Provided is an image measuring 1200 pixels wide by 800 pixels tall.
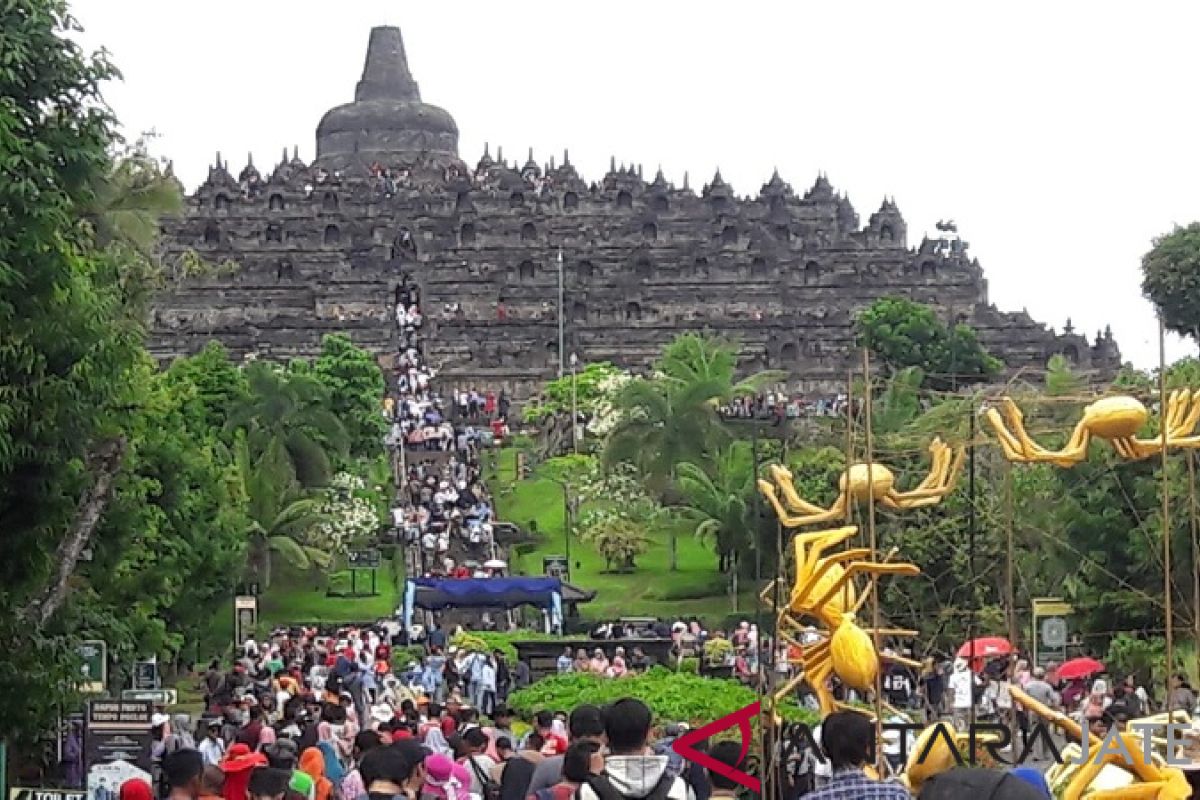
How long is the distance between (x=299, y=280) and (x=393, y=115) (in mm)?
20953

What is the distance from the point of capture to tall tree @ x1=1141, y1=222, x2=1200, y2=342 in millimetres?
56781

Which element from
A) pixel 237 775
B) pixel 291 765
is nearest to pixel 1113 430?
pixel 291 765

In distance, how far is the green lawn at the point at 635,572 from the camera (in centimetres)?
4472

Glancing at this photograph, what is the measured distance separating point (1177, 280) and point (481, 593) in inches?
1010

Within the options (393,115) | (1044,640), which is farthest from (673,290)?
(1044,640)

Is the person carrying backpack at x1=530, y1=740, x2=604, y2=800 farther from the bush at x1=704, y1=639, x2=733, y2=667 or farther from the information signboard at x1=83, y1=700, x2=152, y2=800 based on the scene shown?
the bush at x1=704, y1=639, x2=733, y2=667

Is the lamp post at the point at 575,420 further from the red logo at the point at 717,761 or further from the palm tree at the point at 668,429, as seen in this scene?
the red logo at the point at 717,761

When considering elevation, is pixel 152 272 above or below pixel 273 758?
above

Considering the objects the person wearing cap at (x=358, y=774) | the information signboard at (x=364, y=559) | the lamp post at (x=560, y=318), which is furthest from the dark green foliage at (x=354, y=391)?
the person wearing cap at (x=358, y=774)

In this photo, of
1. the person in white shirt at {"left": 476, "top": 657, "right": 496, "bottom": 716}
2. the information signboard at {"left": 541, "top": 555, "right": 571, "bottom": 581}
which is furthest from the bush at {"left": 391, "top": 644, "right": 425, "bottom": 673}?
the information signboard at {"left": 541, "top": 555, "right": 571, "bottom": 581}

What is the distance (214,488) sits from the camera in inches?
1351

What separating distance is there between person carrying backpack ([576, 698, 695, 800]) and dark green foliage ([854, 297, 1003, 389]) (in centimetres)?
5800

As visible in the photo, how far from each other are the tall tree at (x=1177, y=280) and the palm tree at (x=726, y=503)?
46.5ft

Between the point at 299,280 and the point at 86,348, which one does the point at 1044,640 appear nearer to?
the point at 86,348
